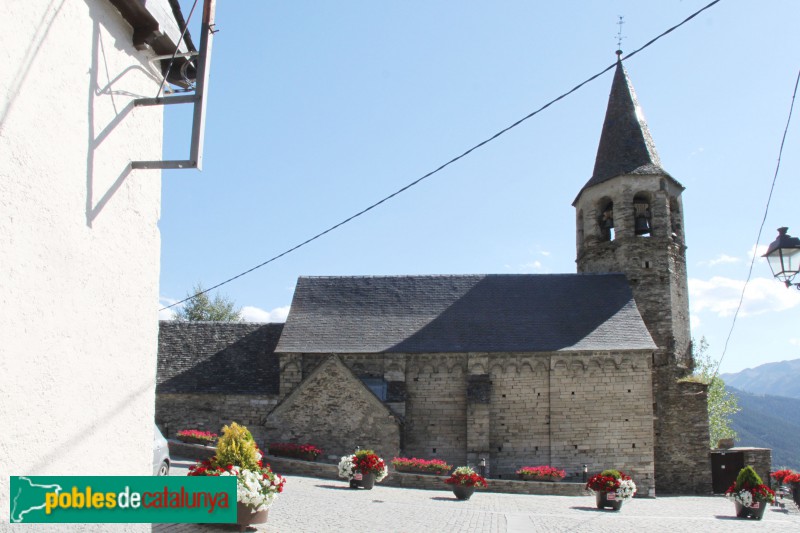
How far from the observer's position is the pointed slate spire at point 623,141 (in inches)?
1151

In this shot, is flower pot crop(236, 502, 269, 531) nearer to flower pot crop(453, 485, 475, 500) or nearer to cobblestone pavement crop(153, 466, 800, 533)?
cobblestone pavement crop(153, 466, 800, 533)

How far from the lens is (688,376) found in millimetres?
27391

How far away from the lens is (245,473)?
30.6 feet

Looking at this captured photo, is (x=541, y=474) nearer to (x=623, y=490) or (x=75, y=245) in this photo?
(x=623, y=490)

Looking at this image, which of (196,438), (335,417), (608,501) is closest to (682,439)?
(608,501)

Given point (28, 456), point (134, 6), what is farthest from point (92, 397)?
point (134, 6)

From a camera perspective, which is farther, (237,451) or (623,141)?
(623,141)

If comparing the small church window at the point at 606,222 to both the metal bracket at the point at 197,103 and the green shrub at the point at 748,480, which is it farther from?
the metal bracket at the point at 197,103

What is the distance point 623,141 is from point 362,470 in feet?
64.8

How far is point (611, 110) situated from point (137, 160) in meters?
28.9

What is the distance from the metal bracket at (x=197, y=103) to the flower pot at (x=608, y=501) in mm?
14714

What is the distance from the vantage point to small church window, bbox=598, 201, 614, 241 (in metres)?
29.7

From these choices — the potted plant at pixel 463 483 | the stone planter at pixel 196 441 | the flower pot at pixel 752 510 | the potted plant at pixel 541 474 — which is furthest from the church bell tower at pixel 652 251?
the stone planter at pixel 196 441

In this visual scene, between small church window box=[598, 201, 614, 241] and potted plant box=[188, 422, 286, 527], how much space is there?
22956mm
